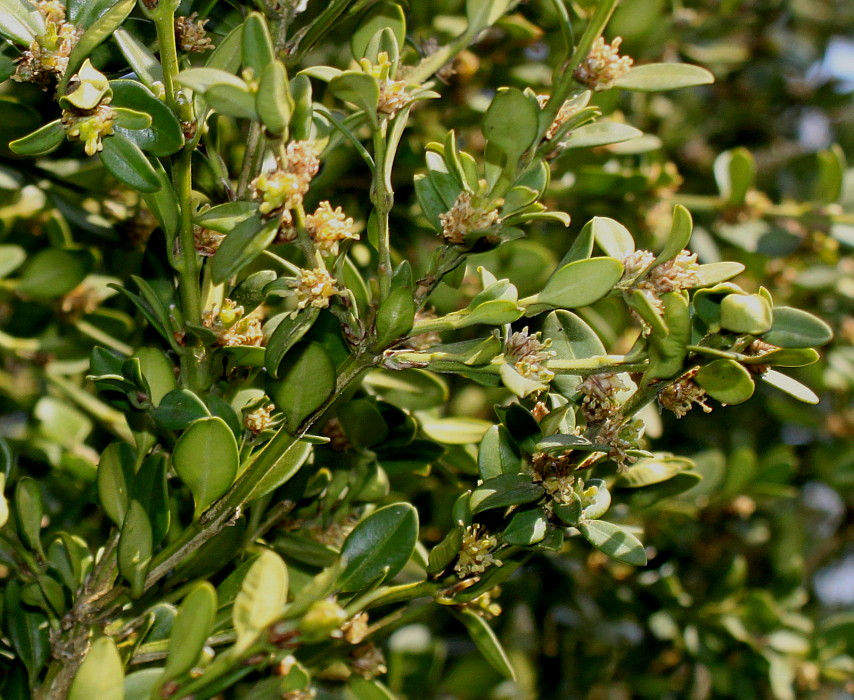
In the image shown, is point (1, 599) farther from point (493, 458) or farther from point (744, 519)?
point (744, 519)

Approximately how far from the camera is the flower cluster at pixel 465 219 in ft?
2.21

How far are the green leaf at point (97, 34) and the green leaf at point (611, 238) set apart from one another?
38 cm

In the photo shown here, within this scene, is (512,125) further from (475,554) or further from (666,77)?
(475,554)

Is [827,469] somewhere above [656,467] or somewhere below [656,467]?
below

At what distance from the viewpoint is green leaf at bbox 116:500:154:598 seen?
2.33ft

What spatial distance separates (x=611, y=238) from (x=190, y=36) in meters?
0.40

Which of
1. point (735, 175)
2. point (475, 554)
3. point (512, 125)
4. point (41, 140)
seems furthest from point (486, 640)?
point (735, 175)

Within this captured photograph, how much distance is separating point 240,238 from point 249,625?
25 centimetres

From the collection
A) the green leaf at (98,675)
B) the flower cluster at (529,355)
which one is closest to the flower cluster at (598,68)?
the flower cluster at (529,355)

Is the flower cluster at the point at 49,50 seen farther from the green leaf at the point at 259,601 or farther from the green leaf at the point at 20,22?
the green leaf at the point at 259,601

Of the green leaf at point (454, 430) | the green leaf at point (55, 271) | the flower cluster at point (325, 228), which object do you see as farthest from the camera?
the green leaf at point (55, 271)

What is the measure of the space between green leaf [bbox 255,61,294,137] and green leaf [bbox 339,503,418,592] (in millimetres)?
348

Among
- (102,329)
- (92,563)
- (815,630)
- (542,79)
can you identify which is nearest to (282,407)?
(92,563)

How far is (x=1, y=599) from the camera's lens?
0.83 metres
